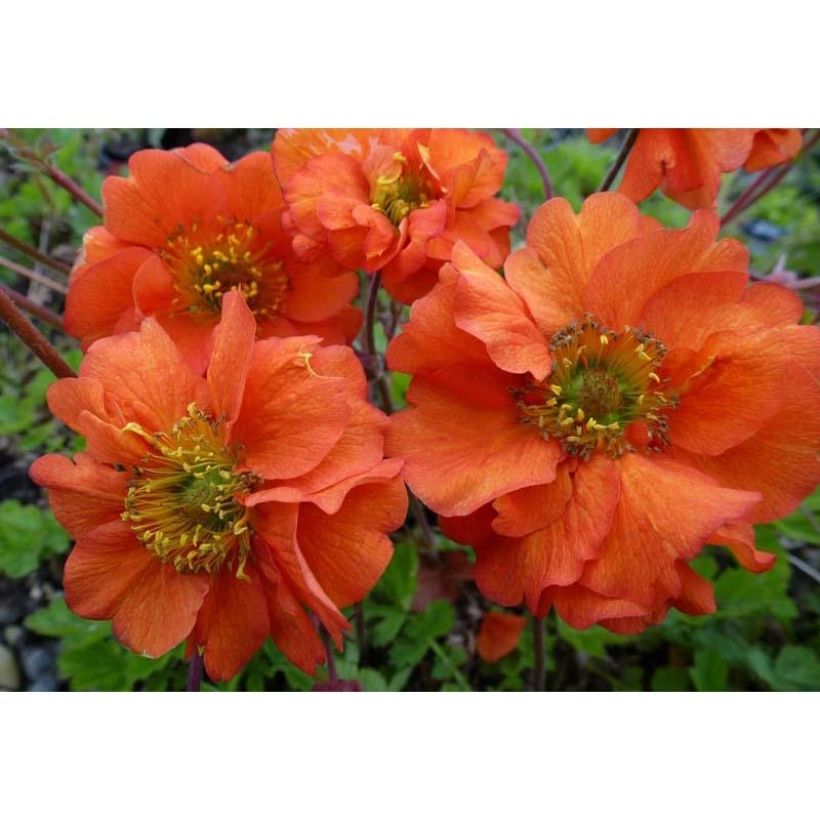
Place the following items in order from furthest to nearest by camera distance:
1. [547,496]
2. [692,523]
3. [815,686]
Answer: [815,686], [547,496], [692,523]

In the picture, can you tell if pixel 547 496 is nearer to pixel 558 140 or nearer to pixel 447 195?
pixel 447 195

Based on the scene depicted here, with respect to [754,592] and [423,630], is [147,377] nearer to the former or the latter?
[423,630]

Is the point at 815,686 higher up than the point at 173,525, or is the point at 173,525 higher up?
the point at 173,525

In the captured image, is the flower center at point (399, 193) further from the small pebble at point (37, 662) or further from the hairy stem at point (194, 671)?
the small pebble at point (37, 662)

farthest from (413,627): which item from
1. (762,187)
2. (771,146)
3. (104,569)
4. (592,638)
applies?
(762,187)

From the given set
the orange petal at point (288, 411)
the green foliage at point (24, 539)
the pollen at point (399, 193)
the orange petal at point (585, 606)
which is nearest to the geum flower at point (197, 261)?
the pollen at point (399, 193)

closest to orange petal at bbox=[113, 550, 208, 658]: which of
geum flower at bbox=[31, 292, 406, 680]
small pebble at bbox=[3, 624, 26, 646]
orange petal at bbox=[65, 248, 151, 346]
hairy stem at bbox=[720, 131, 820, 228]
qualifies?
geum flower at bbox=[31, 292, 406, 680]

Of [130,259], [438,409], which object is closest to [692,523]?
[438,409]
